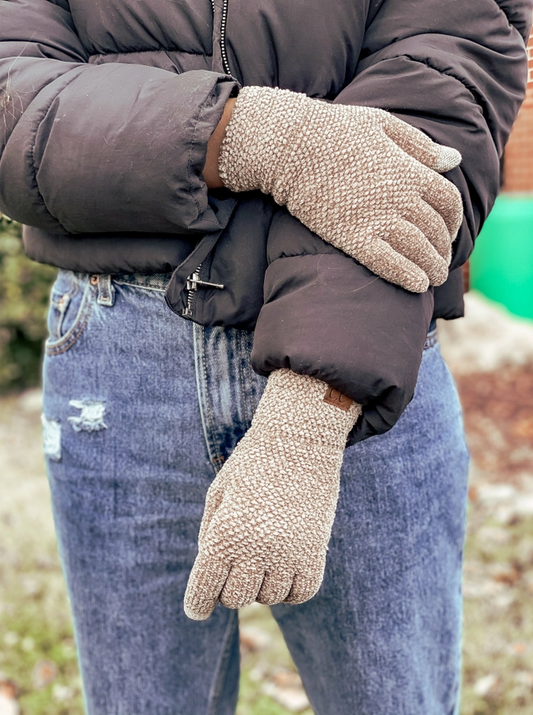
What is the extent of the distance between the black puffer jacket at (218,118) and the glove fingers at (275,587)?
0.23 meters

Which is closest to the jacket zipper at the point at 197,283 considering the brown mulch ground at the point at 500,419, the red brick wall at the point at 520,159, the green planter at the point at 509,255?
the brown mulch ground at the point at 500,419

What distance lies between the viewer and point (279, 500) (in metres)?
0.92

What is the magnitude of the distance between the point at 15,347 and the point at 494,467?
3.72 metres

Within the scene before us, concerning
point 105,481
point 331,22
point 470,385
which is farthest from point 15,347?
point 331,22

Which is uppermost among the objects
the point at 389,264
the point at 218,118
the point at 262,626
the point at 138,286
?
the point at 218,118

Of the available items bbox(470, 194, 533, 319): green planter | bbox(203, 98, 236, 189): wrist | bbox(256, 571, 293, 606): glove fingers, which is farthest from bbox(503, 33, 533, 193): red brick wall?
bbox(256, 571, 293, 606): glove fingers

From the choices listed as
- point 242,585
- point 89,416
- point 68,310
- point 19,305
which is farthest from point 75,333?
point 19,305

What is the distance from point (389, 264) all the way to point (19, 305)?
451 cm

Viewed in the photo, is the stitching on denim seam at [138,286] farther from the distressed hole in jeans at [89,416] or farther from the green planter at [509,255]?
the green planter at [509,255]

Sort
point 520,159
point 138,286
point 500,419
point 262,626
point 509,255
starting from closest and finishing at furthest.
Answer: point 138,286
point 262,626
point 500,419
point 509,255
point 520,159

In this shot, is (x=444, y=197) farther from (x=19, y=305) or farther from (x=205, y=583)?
(x=19, y=305)

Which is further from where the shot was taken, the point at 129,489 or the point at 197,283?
the point at 129,489

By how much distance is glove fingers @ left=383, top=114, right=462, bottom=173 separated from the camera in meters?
0.94

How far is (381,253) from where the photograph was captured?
93cm
